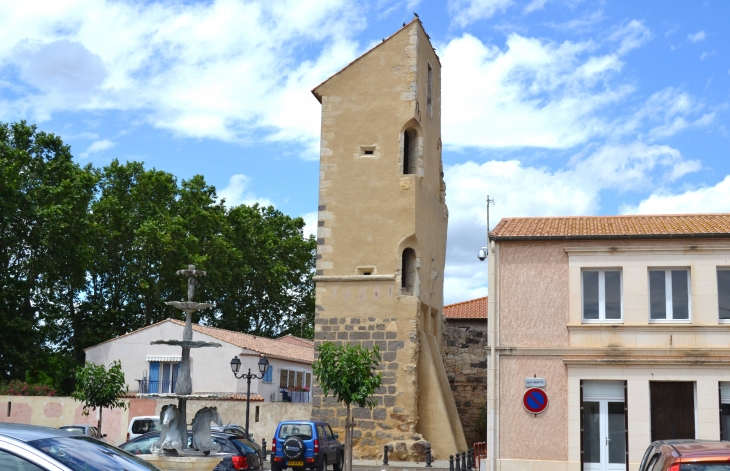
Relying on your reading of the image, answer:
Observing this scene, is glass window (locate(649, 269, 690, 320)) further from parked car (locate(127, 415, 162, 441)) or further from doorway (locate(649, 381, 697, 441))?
parked car (locate(127, 415, 162, 441))

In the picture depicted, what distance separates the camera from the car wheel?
2309 cm

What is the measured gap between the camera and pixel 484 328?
33.7 metres

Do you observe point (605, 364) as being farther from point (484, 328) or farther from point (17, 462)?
point (17, 462)

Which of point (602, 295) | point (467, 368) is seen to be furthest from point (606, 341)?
point (467, 368)

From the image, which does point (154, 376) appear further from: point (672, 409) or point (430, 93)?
point (672, 409)

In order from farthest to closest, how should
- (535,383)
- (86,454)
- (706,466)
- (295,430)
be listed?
(295,430)
(535,383)
(706,466)
(86,454)

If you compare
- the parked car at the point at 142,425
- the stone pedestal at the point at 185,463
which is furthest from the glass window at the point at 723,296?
the parked car at the point at 142,425

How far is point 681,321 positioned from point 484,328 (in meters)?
13.0

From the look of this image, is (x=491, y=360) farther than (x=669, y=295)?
Yes

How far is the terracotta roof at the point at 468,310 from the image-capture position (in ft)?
112

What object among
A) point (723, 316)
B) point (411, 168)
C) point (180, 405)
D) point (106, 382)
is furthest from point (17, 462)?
point (106, 382)

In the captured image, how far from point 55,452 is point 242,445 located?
1448 cm

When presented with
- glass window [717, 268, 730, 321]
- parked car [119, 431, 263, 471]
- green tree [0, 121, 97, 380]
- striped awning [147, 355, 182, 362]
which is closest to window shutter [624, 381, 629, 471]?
glass window [717, 268, 730, 321]

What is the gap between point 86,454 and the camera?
5387mm
